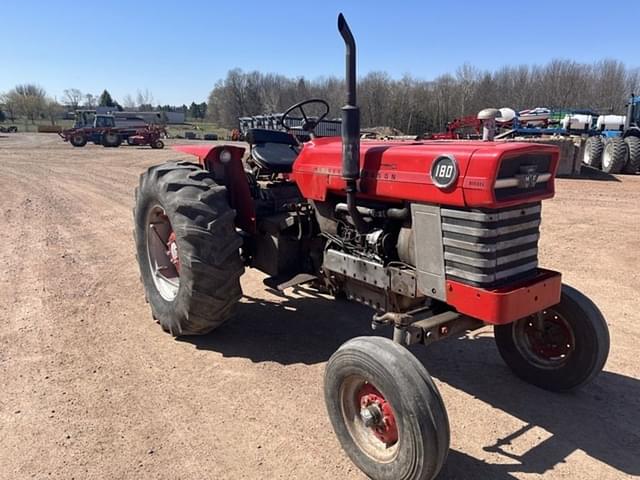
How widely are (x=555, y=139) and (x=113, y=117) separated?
82.9 ft

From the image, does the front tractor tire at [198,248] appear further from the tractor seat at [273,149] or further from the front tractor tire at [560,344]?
the front tractor tire at [560,344]

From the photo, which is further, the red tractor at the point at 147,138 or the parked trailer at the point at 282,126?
the red tractor at the point at 147,138

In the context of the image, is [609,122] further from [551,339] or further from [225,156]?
[225,156]

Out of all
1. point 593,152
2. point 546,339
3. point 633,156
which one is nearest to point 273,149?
point 546,339

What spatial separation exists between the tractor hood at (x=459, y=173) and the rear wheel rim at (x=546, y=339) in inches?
39.6

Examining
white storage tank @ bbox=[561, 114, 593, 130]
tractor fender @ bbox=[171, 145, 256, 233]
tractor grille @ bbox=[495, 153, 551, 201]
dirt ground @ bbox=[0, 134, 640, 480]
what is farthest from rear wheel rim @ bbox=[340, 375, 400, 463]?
white storage tank @ bbox=[561, 114, 593, 130]

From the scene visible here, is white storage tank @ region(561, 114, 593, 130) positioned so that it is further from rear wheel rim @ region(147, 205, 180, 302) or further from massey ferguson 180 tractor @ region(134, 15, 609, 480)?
rear wheel rim @ region(147, 205, 180, 302)

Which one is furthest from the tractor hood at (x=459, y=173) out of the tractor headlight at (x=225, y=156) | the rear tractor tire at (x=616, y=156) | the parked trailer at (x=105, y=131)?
the parked trailer at (x=105, y=131)

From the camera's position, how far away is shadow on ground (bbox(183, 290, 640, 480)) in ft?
9.17

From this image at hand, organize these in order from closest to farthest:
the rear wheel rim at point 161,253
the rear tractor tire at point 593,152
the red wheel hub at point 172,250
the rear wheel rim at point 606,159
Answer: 1. the red wheel hub at point 172,250
2. the rear wheel rim at point 161,253
3. the rear wheel rim at point 606,159
4. the rear tractor tire at point 593,152

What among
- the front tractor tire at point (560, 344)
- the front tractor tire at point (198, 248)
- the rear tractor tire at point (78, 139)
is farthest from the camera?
the rear tractor tire at point (78, 139)

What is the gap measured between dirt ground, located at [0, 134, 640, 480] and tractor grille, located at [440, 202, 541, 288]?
3.15 ft

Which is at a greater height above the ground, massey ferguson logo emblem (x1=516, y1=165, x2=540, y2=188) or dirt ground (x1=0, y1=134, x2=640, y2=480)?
massey ferguson logo emblem (x1=516, y1=165, x2=540, y2=188)

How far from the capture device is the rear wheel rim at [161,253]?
14.7 feet
